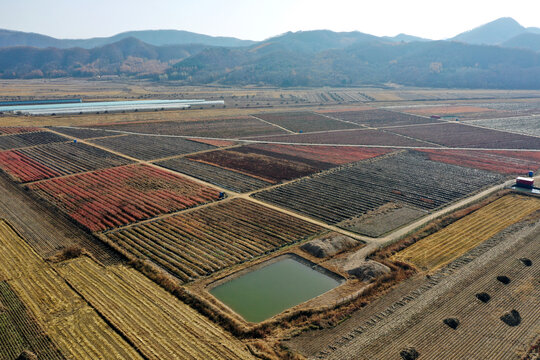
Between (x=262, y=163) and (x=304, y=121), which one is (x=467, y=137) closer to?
(x=304, y=121)

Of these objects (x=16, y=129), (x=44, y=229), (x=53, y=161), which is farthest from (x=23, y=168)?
(x=16, y=129)

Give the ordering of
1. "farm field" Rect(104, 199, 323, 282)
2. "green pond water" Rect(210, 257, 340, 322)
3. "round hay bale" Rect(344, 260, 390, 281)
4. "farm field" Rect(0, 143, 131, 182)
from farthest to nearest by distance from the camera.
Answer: "farm field" Rect(0, 143, 131, 182) → "farm field" Rect(104, 199, 323, 282) → "round hay bale" Rect(344, 260, 390, 281) → "green pond water" Rect(210, 257, 340, 322)

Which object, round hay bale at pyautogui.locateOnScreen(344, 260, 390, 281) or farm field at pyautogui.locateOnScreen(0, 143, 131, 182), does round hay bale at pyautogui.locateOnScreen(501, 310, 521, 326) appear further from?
farm field at pyautogui.locateOnScreen(0, 143, 131, 182)

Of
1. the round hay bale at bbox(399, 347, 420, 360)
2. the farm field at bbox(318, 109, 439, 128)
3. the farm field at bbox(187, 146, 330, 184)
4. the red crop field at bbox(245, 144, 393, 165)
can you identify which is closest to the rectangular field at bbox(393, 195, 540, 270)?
the round hay bale at bbox(399, 347, 420, 360)

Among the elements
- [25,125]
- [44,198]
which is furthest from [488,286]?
[25,125]

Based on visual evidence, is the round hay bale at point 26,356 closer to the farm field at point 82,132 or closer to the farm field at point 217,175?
the farm field at point 217,175

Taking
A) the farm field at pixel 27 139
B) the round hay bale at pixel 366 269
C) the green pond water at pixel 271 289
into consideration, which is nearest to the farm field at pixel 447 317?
the round hay bale at pixel 366 269
